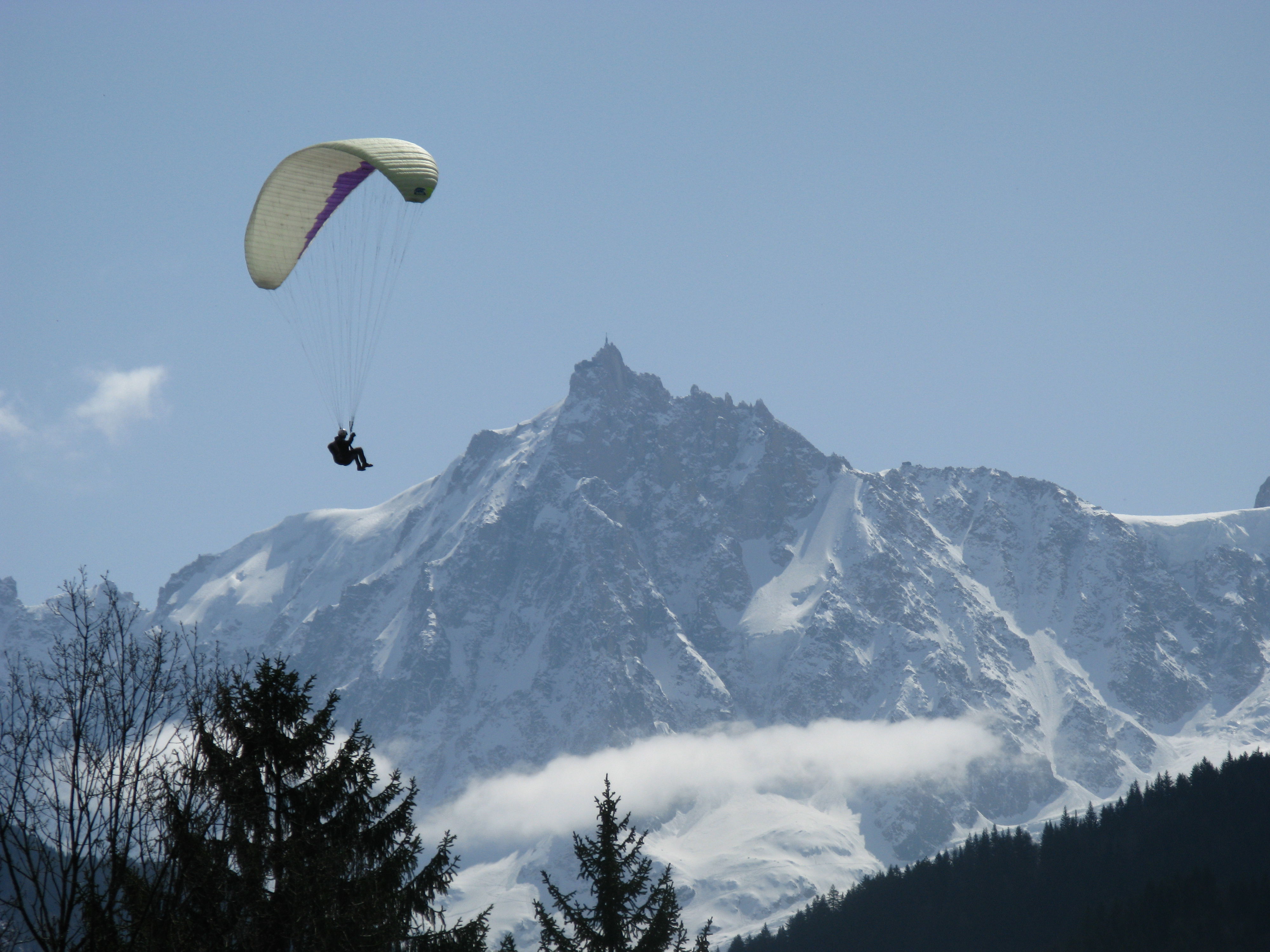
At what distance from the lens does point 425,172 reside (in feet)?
98.1

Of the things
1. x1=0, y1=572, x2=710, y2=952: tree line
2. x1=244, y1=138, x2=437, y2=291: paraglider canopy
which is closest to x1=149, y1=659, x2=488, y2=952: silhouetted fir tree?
x1=0, y1=572, x2=710, y2=952: tree line

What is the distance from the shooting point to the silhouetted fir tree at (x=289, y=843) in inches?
630

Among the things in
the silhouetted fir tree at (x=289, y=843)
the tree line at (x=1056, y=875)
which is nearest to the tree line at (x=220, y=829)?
the silhouetted fir tree at (x=289, y=843)

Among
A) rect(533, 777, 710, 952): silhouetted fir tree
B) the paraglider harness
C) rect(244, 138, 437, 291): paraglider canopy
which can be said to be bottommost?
rect(533, 777, 710, 952): silhouetted fir tree

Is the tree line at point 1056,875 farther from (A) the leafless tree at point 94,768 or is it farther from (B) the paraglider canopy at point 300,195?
(A) the leafless tree at point 94,768

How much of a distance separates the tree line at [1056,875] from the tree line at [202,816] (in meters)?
104

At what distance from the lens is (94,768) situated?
16406 mm

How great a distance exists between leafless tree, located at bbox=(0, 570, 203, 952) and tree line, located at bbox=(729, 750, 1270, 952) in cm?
10699

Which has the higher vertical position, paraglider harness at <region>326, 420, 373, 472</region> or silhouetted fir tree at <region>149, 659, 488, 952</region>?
paraglider harness at <region>326, 420, 373, 472</region>

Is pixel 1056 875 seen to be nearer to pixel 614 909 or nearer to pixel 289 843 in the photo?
pixel 614 909

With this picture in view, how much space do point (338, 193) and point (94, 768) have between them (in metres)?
18.0

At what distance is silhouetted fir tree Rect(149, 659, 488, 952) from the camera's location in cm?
1600

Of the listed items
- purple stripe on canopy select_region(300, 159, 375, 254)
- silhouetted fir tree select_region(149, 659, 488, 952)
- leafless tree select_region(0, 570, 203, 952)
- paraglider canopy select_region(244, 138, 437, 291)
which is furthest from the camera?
purple stripe on canopy select_region(300, 159, 375, 254)

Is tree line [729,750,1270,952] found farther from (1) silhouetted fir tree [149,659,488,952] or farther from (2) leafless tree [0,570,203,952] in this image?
(2) leafless tree [0,570,203,952]
